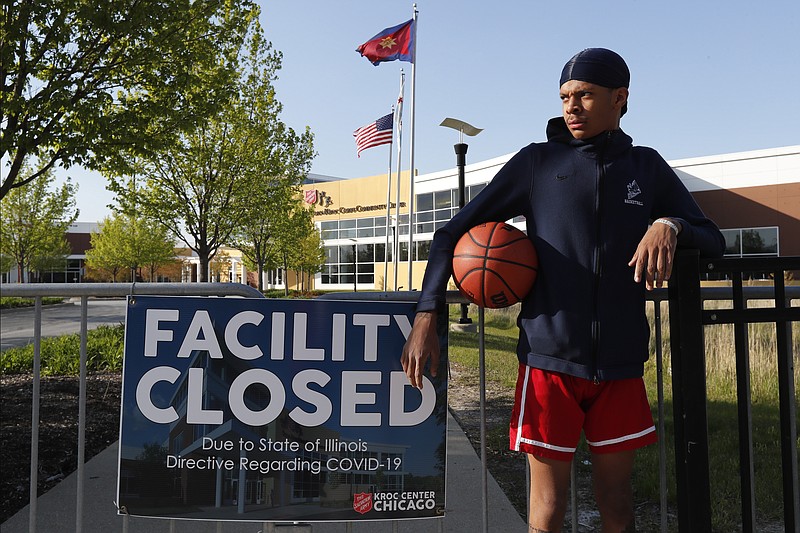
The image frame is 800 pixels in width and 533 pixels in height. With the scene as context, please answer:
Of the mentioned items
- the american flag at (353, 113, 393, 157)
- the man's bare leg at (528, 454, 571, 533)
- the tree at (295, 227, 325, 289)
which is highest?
the american flag at (353, 113, 393, 157)

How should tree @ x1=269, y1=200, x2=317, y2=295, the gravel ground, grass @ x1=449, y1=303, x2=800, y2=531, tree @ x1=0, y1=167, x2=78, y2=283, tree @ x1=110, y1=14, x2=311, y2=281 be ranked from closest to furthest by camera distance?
1. grass @ x1=449, y1=303, x2=800, y2=531
2. the gravel ground
3. tree @ x1=110, y1=14, x2=311, y2=281
4. tree @ x1=269, y1=200, x2=317, y2=295
5. tree @ x1=0, y1=167, x2=78, y2=283

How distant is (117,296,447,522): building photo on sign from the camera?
2.67 metres

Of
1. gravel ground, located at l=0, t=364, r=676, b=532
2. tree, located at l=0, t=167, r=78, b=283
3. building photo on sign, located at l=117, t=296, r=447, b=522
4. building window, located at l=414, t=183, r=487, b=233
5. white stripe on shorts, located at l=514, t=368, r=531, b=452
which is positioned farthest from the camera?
building window, located at l=414, t=183, r=487, b=233

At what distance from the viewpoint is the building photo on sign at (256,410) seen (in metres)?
2.67

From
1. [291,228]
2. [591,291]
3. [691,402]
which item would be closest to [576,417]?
[591,291]

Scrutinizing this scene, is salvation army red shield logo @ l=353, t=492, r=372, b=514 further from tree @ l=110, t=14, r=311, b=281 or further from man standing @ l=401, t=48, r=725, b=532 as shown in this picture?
tree @ l=110, t=14, r=311, b=281

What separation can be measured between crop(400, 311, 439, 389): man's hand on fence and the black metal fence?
1077 mm

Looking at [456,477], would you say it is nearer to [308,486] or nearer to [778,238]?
[308,486]

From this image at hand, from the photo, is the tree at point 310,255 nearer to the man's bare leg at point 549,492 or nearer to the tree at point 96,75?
the tree at point 96,75

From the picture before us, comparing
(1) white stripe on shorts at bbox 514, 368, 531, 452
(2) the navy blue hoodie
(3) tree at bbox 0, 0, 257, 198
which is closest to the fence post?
(2) the navy blue hoodie

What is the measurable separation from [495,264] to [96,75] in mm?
6052

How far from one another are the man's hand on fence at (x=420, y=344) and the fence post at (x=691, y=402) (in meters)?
1.07

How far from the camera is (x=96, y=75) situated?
659 centimetres

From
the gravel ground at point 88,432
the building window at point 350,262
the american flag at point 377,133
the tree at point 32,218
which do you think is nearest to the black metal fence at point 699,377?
the gravel ground at point 88,432
